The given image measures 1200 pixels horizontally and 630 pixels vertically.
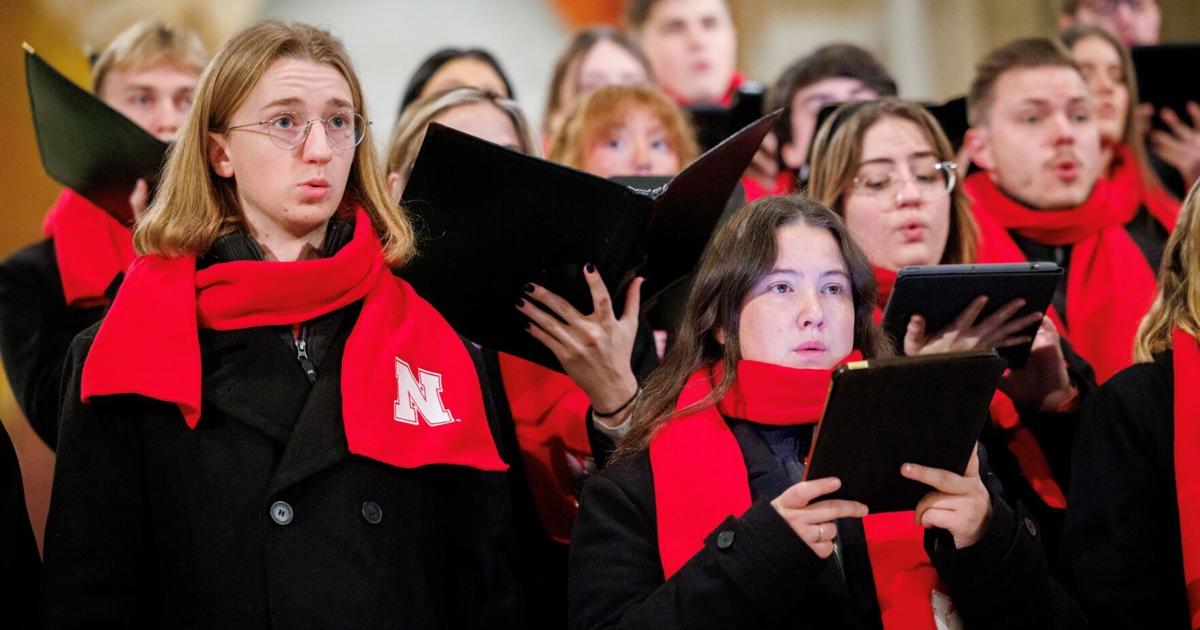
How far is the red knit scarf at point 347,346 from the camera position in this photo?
7.49 feet

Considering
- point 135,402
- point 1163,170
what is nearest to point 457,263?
point 135,402

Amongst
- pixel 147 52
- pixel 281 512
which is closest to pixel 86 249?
pixel 147 52

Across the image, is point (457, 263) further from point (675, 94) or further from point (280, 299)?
point (675, 94)

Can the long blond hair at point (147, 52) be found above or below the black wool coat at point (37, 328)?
above

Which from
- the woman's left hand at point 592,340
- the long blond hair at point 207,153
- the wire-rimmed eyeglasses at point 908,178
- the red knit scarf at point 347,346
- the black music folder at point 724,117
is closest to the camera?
the red knit scarf at point 347,346

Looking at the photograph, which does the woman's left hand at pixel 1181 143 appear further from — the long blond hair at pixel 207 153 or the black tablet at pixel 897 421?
the long blond hair at pixel 207 153

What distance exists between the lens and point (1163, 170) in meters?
4.76

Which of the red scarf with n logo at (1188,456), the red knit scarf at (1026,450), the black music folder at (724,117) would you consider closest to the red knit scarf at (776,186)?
the black music folder at (724,117)

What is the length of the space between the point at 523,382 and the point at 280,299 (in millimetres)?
916

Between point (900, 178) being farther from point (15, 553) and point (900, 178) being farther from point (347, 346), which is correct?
point (15, 553)

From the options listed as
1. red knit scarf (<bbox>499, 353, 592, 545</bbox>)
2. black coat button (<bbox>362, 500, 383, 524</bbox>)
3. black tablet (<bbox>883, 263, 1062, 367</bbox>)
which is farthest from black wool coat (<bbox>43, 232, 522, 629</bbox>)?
black tablet (<bbox>883, 263, 1062, 367</bbox>)

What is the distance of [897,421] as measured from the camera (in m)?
2.11

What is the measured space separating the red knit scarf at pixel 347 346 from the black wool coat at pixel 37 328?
92 centimetres

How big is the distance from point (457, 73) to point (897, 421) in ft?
8.25
